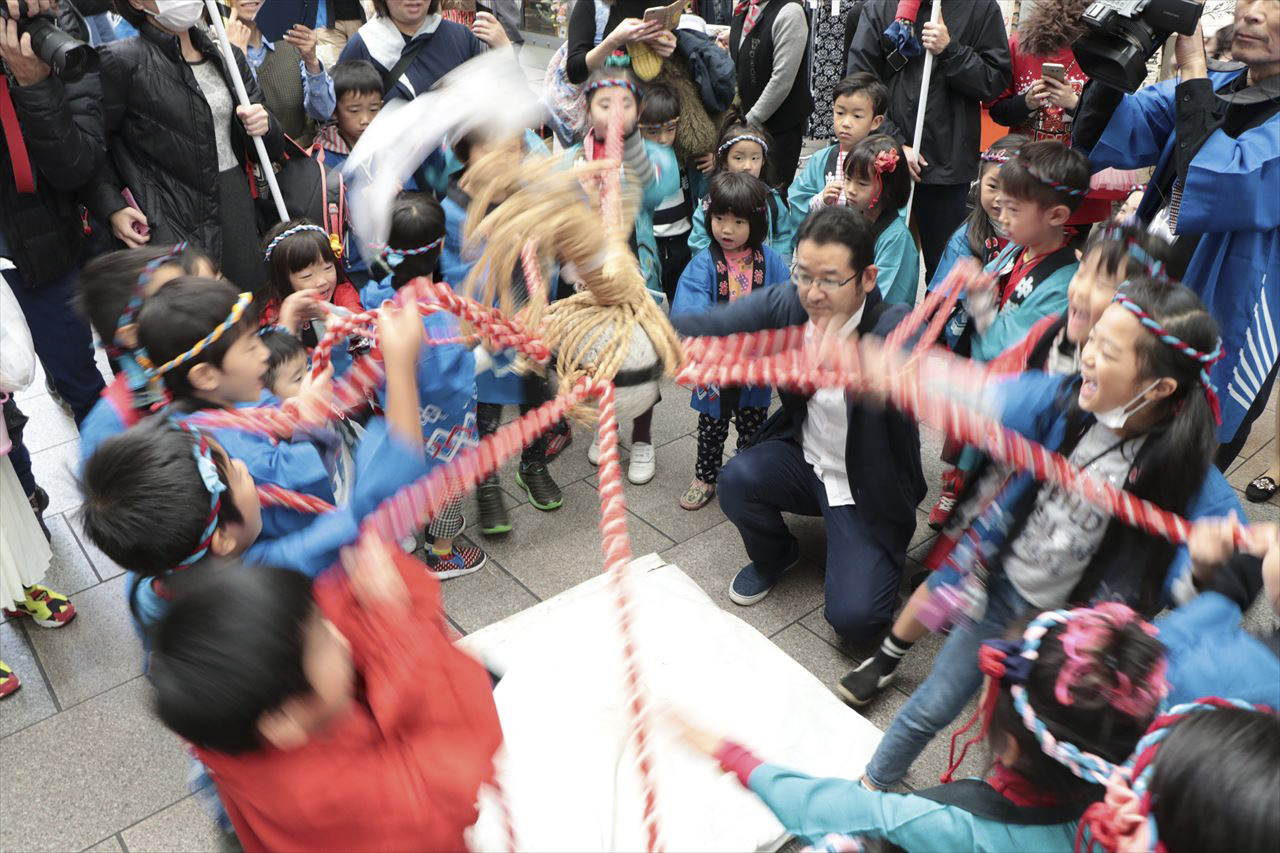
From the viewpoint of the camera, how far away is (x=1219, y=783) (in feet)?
2.67

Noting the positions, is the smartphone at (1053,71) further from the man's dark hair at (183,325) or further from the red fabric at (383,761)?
the red fabric at (383,761)

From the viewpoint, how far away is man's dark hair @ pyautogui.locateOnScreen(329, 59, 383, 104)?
2.81 meters

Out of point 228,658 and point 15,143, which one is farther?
point 15,143

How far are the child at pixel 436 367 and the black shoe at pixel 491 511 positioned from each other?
0.45 feet

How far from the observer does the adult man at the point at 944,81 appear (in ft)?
9.96

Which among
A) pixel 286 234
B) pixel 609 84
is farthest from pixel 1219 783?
pixel 286 234

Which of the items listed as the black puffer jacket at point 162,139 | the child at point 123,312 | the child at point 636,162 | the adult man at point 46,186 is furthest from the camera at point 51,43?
the child at point 636,162

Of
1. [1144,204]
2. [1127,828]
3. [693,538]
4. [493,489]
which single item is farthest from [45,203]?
[1144,204]

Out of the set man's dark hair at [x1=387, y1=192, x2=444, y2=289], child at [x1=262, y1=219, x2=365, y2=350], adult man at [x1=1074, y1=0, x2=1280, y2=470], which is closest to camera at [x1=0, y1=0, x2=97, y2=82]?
child at [x1=262, y1=219, x2=365, y2=350]

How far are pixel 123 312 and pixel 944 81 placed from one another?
2.76m

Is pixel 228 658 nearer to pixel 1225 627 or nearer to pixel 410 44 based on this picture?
pixel 1225 627

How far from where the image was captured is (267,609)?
89 centimetres

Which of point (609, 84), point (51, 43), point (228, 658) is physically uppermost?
point (51, 43)

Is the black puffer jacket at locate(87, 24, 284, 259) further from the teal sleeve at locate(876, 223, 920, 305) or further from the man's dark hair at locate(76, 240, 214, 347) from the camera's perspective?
the teal sleeve at locate(876, 223, 920, 305)
